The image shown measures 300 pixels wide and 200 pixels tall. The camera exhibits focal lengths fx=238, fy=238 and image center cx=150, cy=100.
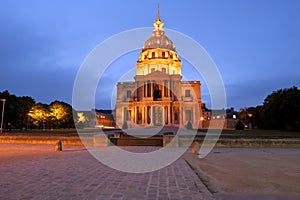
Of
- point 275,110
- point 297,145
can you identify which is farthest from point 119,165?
point 275,110

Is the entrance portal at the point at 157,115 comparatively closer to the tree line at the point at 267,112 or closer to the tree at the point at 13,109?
the tree line at the point at 267,112

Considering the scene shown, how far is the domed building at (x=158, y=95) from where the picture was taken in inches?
2768

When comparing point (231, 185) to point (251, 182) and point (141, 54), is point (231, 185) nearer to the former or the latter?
point (251, 182)

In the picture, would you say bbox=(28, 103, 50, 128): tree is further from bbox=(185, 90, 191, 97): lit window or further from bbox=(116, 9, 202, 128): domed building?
bbox=(185, 90, 191, 97): lit window

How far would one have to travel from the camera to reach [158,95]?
245ft

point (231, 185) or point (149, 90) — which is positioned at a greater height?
point (149, 90)

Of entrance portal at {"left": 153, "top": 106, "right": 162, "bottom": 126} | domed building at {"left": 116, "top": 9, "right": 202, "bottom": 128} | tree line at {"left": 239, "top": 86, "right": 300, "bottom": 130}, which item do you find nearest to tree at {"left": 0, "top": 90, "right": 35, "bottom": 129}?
domed building at {"left": 116, "top": 9, "right": 202, "bottom": 128}

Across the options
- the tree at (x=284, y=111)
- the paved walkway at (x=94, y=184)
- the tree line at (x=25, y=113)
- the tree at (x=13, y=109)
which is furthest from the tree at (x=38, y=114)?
the tree at (x=284, y=111)

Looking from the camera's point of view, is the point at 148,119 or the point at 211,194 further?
the point at 148,119

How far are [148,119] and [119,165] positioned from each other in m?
59.6

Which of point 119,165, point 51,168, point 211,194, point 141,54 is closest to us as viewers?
point 211,194

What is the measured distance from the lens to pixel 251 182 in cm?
714

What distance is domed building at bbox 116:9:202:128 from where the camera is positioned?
70.3 meters

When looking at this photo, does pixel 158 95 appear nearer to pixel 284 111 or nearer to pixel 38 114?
pixel 38 114
